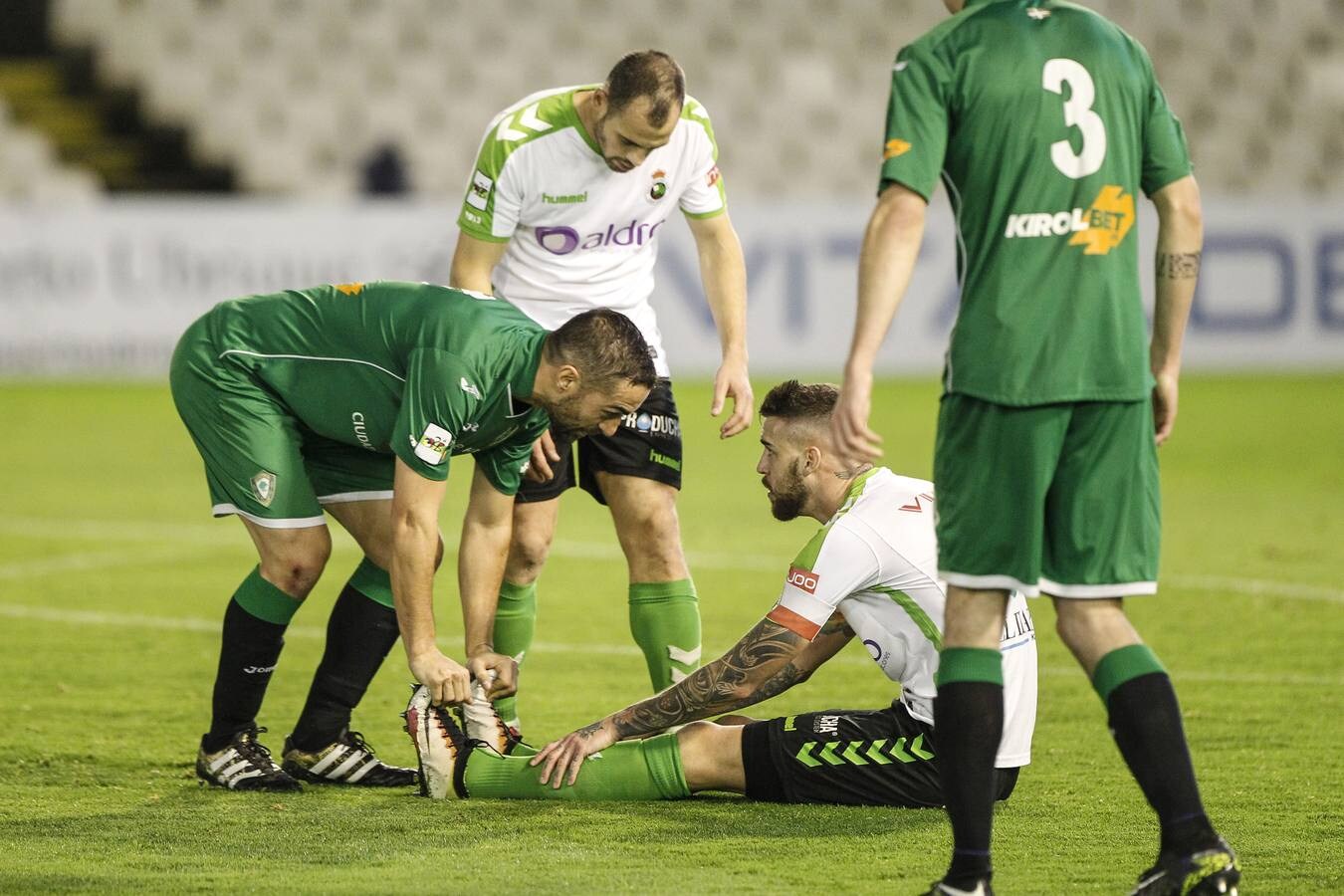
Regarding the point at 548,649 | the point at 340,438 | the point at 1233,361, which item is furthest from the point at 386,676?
the point at 1233,361

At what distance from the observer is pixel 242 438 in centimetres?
481

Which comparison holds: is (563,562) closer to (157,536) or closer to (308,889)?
(157,536)

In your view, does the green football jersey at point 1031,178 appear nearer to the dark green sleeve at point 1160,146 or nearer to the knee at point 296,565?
the dark green sleeve at point 1160,146

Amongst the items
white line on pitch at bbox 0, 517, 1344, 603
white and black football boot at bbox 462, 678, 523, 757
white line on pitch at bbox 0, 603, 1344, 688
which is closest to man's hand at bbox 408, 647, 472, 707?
white and black football boot at bbox 462, 678, 523, 757

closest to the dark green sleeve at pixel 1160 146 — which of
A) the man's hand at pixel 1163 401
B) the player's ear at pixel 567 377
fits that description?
the man's hand at pixel 1163 401

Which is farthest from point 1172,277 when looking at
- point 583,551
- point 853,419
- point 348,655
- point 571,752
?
point 583,551

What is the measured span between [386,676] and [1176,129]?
12.2 ft

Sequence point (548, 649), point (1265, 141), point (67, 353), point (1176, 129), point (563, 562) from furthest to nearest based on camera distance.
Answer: point (1265, 141) → point (67, 353) → point (563, 562) → point (548, 649) → point (1176, 129)

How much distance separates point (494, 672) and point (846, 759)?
3.19 feet

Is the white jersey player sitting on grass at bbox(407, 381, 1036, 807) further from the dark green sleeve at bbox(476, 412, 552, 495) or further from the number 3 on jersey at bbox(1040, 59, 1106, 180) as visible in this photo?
the number 3 on jersey at bbox(1040, 59, 1106, 180)

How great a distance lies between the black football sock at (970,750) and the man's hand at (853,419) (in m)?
0.48

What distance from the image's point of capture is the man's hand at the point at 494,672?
4.77 meters

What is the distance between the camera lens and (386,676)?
6422mm

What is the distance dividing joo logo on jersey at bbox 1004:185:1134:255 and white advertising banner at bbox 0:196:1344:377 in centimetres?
1369
